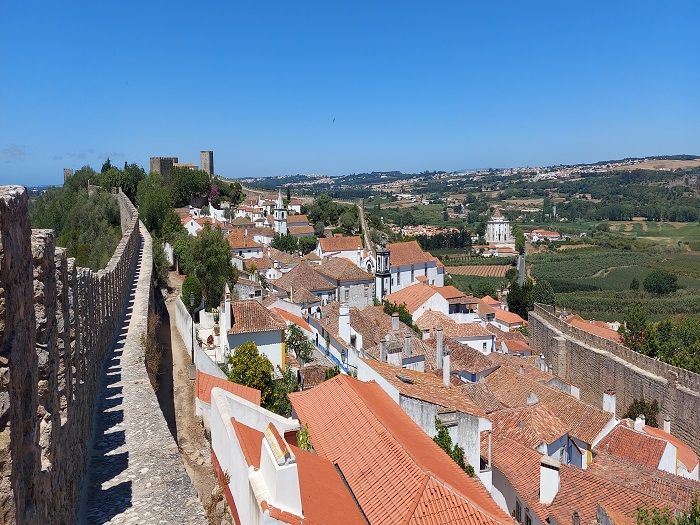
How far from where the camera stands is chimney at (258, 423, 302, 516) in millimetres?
4887

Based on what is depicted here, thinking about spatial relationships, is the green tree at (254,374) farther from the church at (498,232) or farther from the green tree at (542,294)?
the church at (498,232)

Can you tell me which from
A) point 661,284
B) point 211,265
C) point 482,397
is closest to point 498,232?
point 661,284

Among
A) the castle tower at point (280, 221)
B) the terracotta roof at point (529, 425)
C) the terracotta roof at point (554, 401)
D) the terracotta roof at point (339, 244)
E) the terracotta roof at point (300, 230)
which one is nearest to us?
the terracotta roof at point (529, 425)

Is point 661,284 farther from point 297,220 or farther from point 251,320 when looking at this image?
point 251,320

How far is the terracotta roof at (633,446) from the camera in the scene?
473 inches

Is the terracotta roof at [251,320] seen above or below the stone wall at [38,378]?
below

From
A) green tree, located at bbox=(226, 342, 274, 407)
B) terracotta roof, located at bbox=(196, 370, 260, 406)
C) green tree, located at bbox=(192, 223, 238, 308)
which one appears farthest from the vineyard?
terracotta roof, located at bbox=(196, 370, 260, 406)

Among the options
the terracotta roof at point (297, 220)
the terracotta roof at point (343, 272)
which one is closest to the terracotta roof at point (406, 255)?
the terracotta roof at point (343, 272)

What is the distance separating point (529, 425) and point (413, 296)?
16.0m

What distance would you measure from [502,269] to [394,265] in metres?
31.7

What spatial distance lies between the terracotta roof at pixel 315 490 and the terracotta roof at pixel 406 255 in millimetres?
27985

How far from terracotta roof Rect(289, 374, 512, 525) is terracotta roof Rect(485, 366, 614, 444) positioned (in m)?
6.15

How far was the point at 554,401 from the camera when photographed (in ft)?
47.0

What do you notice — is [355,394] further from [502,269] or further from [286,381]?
[502,269]
